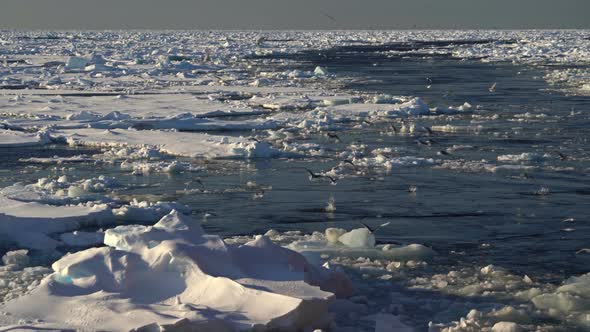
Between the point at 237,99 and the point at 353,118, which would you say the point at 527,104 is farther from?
the point at 237,99

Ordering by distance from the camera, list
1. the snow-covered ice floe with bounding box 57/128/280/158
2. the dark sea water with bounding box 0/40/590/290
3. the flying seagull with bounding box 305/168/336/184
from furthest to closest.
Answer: the snow-covered ice floe with bounding box 57/128/280/158, the flying seagull with bounding box 305/168/336/184, the dark sea water with bounding box 0/40/590/290

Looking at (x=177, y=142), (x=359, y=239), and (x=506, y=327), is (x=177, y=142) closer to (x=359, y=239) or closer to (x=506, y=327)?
(x=359, y=239)

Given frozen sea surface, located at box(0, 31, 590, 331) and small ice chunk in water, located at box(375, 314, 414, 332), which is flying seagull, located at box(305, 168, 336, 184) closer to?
frozen sea surface, located at box(0, 31, 590, 331)

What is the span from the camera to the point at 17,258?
9203 millimetres

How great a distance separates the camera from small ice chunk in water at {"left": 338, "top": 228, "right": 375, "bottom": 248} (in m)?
9.53

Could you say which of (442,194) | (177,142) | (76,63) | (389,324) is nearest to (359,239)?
(389,324)

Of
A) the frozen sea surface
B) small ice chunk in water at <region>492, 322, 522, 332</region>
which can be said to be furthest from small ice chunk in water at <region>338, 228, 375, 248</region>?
small ice chunk in water at <region>492, 322, 522, 332</region>

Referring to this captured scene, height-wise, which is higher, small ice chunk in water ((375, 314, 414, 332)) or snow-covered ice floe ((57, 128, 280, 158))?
snow-covered ice floe ((57, 128, 280, 158))

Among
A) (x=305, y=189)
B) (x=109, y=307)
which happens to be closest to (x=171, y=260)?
(x=109, y=307)

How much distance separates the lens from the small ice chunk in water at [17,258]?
9.10 meters

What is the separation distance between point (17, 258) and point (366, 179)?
5750 mm

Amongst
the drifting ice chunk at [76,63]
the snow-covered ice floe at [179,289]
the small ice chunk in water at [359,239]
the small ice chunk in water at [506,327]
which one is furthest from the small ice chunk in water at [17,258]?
the drifting ice chunk at [76,63]

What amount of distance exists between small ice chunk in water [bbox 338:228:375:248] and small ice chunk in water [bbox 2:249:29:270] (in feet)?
10.2

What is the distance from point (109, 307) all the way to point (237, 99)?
64.7ft
